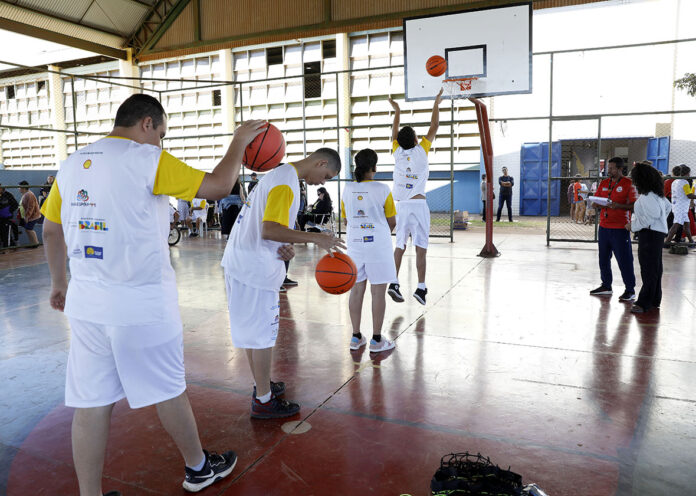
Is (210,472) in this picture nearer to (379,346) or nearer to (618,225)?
(379,346)

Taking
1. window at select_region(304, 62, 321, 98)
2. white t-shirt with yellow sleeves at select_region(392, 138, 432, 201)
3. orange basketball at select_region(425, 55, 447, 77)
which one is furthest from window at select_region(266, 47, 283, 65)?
white t-shirt with yellow sleeves at select_region(392, 138, 432, 201)

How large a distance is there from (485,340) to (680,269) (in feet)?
17.5

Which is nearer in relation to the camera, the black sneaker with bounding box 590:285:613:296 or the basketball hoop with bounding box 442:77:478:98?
the black sneaker with bounding box 590:285:613:296

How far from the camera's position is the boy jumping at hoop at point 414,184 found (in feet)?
20.0

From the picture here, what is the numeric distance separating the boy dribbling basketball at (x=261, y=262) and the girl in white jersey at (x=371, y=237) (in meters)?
1.29

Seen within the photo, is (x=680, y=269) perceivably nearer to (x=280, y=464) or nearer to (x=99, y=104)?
(x=280, y=464)

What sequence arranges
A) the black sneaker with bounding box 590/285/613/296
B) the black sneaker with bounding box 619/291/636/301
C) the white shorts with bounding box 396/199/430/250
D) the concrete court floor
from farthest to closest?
the black sneaker with bounding box 590/285/613/296, the white shorts with bounding box 396/199/430/250, the black sneaker with bounding box 619/291/636/301, the concrete court floor

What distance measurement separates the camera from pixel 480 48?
32.6 feet

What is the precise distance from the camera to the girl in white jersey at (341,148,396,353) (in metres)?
4.39

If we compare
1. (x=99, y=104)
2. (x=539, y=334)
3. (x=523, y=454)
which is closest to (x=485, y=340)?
(x=539, y=334)

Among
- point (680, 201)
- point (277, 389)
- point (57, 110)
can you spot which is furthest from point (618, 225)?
point (57, 110)

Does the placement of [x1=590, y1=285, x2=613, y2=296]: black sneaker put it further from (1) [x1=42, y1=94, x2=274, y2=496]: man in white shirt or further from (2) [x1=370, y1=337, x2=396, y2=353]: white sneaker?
(1) [x1=42, y1=94, x2=274, y2=496]: man in white shirt

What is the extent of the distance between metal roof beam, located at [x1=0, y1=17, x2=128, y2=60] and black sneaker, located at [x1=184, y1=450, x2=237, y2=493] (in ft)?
56.0

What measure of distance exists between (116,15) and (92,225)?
18822 millimetres
